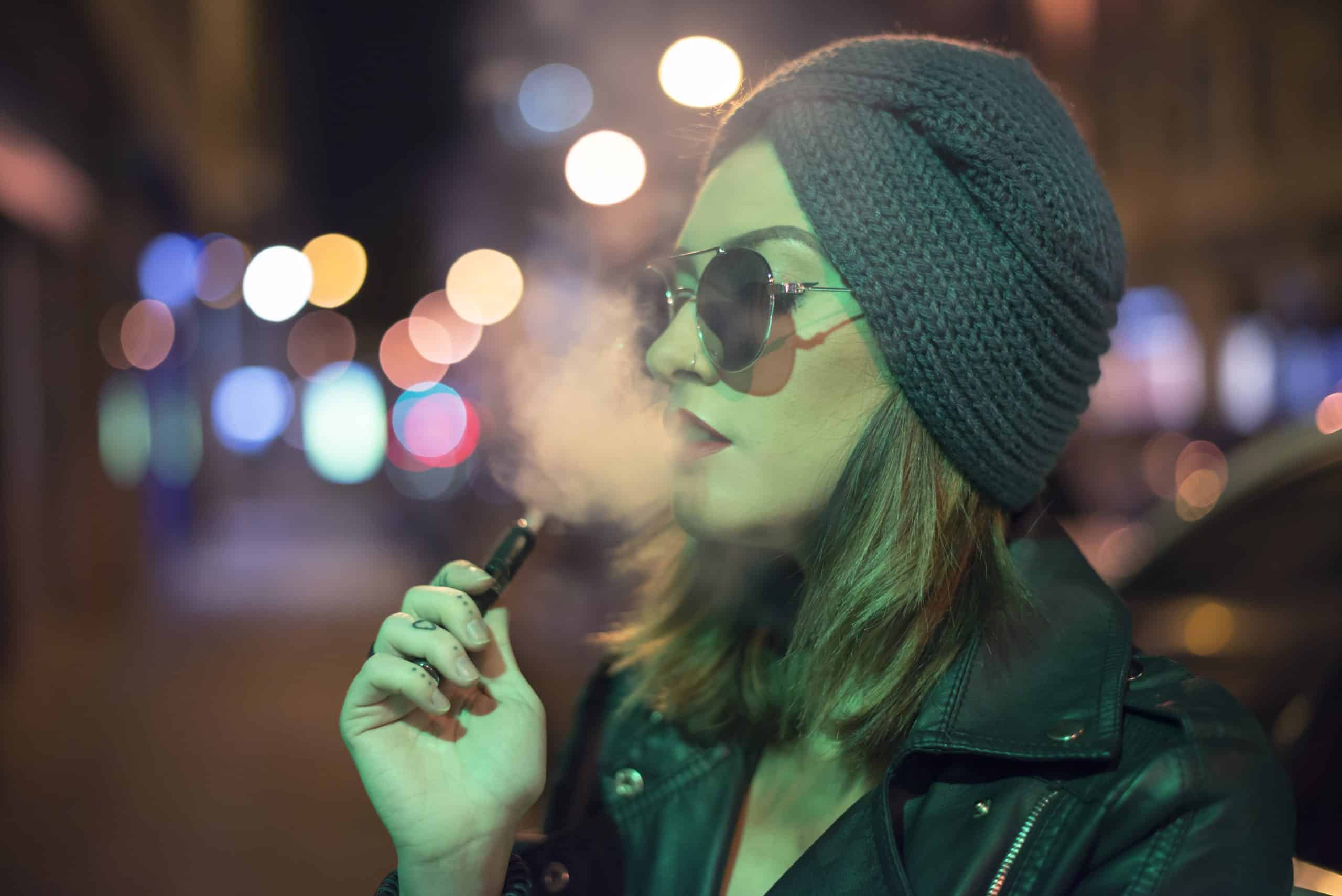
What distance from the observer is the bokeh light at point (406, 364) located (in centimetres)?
2234

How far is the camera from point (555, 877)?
1541 millimetres

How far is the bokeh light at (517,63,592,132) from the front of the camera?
5785mm

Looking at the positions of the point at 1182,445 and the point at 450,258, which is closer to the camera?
the point at 450,258

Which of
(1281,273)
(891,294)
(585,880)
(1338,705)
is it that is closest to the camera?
(891,294)

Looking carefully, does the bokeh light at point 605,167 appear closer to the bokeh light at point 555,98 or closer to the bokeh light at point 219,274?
the bokeh light at point 555,98

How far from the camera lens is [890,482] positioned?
1.46 meters

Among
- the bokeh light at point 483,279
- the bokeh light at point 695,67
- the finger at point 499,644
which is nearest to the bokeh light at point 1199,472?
the bokeh light at point 695,67

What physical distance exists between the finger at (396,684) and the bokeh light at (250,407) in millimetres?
12176

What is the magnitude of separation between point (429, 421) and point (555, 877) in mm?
17521

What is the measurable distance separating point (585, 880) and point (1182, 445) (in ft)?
57.8

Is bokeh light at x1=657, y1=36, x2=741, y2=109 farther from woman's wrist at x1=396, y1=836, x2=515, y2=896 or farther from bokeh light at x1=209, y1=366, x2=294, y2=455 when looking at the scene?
bokeh light at x1=209, y1=366, x2=294, y2=455

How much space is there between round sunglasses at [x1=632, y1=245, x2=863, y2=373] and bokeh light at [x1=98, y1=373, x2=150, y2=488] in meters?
8.18

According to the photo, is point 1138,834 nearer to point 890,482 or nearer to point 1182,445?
point 890,482

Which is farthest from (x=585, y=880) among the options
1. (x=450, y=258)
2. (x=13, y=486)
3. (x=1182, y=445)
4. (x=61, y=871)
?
(x=1182, y=445)
